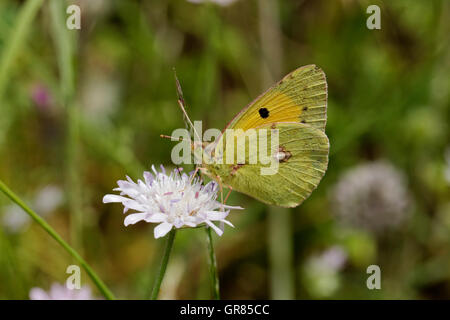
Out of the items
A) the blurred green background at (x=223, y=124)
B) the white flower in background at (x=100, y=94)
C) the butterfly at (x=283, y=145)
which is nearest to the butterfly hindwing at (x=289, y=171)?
the butterfly at (x=283, y=145)

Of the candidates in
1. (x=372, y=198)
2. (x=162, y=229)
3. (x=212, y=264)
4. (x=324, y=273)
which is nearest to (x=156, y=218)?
(x=162, y=229)

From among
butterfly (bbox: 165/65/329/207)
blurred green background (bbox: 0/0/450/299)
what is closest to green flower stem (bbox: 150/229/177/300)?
butterfly (bbox: 165/65/329/207)

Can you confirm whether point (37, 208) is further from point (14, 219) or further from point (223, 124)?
point (223, 124)

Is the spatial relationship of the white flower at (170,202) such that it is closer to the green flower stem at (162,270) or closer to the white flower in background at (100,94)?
the green flower stem at (162,270)

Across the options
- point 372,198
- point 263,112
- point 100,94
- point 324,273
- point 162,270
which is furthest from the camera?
point 100,94

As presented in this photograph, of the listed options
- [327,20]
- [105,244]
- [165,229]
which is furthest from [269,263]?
[327,20]

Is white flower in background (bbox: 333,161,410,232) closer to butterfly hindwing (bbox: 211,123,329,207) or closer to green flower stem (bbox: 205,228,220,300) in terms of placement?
butterfly hindwing (bbox: 211,123,329,207)

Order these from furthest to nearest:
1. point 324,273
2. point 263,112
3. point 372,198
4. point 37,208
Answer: point 372,198 → point 37,208 → point 324,273 → point 263,112
